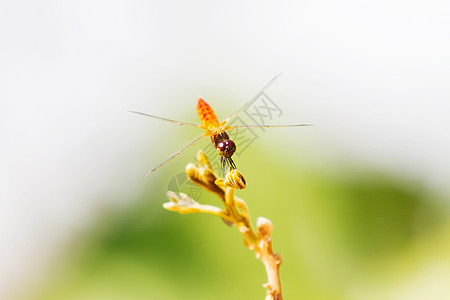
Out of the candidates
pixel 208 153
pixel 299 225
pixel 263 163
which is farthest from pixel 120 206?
pixel 208 153

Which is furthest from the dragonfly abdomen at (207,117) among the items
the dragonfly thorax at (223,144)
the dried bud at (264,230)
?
the dried bud at (264,230)

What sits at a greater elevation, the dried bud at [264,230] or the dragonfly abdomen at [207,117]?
the dragonfly abdomen at [207,117]

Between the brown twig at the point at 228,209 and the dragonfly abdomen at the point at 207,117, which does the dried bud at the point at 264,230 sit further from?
the dragonfly abdomen at the point at 207,117

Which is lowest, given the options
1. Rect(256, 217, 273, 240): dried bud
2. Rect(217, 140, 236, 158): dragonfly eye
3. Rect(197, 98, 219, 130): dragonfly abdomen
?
Rect(256, 217, 273, 240): dried bud

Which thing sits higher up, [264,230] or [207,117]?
[207,117]

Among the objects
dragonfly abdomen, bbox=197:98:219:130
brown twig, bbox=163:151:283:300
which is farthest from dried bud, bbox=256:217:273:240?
dragonfly abdomen, bbox=197:98:219:130

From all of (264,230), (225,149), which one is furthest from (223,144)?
(264,230)

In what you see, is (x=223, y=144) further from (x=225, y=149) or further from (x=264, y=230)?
(x=264, y=230)

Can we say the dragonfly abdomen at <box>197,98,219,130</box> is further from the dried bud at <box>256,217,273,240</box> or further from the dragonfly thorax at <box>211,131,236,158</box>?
the dried bud at <box>256,217,273,240</box>
